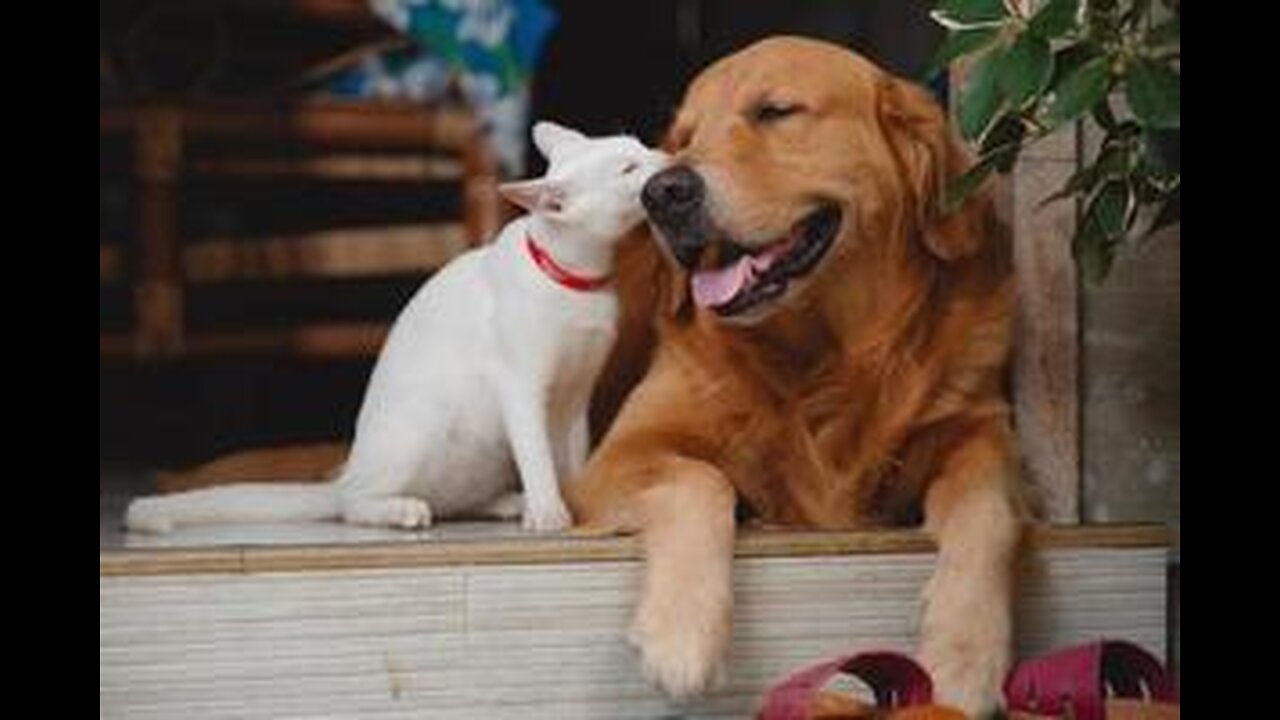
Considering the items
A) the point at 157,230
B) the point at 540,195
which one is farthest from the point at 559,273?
the point at 157,230

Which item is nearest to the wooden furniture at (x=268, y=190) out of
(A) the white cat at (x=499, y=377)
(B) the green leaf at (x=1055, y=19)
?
(A) the white cat at (x=499, y=377)

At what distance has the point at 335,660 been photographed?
225cm

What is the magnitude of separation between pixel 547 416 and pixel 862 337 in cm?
42

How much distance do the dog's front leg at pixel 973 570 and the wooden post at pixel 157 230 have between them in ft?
4.16

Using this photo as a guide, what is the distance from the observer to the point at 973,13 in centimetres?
214

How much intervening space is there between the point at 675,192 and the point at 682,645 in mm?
536

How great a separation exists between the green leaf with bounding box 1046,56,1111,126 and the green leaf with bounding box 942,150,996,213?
152 mm

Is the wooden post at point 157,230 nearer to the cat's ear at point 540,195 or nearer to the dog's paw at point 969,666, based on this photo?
the cat's ear at point 540,195

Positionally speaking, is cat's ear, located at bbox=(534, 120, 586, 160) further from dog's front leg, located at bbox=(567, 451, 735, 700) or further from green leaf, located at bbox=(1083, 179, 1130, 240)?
green leaf, located at bbox=(1083, 179, 1130, 240)

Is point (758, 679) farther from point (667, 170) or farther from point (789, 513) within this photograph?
point (667, 170)

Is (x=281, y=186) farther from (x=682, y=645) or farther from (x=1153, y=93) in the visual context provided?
(x=1153, y=93)

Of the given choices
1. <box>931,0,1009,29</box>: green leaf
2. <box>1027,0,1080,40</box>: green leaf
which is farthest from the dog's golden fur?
<box>1027,0,1080,40</box>: green leaf

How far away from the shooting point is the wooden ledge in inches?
87.6
